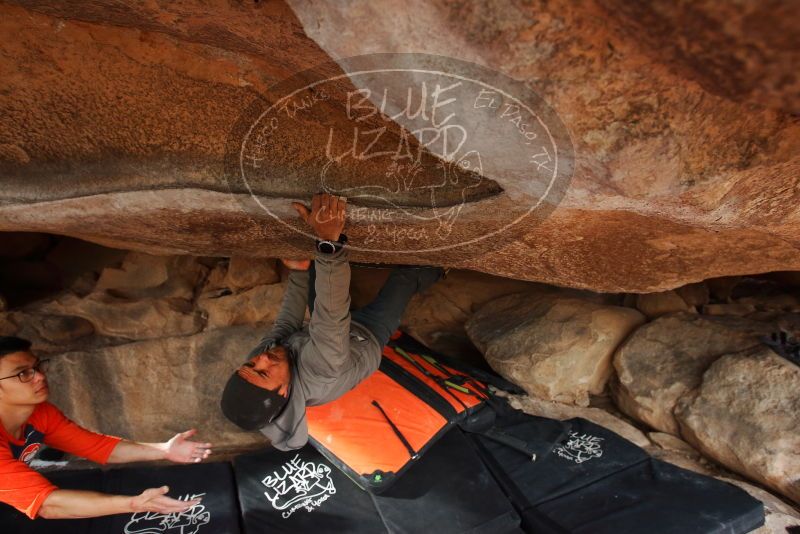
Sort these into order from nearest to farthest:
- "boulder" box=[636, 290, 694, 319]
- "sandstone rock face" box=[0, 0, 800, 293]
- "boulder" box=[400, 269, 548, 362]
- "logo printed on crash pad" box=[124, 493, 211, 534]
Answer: "sandstone rock face" box=[0, 0, 800, 293]
"logo printed on crash pad" box=[124, 493, 211, 534]
"boulder" box=[636, 290, 694, 319]
"boulder" box=[400, 269, 548, 362]

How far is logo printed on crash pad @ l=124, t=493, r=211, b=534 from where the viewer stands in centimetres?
194

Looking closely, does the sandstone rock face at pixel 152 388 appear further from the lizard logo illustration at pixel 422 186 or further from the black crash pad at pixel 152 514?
the lizard logo illustration at pixel 422 186

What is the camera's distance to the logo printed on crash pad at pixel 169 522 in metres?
1.94

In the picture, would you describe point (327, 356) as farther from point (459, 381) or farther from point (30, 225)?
point (30, 225)

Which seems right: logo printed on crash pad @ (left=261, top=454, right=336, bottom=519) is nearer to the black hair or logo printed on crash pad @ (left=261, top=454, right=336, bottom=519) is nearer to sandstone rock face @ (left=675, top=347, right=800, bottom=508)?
the black hair

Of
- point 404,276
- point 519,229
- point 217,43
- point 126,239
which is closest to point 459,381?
point 404,276

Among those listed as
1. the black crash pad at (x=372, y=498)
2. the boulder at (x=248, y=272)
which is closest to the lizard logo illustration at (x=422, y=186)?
the black crash pad at (x=372, y=498)

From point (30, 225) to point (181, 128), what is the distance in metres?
0.73

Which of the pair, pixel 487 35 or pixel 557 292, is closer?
pixel 487 35

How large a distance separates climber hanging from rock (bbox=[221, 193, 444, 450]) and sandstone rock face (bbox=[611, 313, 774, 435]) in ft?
4.28

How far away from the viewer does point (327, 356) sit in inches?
73.8

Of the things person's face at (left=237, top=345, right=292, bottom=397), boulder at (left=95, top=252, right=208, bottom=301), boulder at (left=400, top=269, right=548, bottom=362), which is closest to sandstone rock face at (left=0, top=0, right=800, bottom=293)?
boulder at (left=95, top=252, right=208, bottom=301)

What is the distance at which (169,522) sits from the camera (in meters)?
1.98

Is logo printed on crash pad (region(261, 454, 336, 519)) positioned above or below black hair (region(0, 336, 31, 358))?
below
